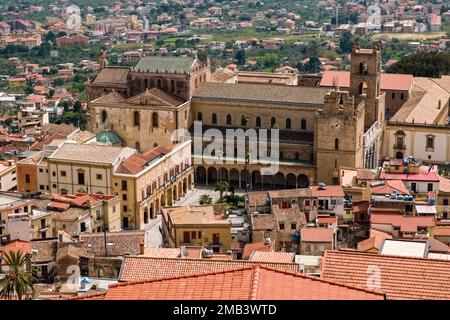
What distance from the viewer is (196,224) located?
3769cm

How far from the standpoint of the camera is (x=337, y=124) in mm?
49812

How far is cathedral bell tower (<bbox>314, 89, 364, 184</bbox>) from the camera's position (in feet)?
163

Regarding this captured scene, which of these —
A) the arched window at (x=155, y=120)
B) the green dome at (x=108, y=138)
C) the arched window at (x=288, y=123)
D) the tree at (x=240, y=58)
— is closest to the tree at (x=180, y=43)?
the tree at (x=240, y=58)

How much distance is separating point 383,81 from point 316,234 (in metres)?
30.1

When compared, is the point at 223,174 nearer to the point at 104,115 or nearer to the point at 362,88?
the point at 104,115

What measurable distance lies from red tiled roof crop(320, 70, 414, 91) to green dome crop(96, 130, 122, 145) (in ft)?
51.3

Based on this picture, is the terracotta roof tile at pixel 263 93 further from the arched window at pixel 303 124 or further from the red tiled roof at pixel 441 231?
the red tiled roof at pixel 441 231

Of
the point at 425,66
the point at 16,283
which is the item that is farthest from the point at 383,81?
the point at 16,283

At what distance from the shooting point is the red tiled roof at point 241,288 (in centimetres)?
1312

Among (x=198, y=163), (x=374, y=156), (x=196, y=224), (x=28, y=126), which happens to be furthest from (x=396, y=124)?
(x=28, y=126)

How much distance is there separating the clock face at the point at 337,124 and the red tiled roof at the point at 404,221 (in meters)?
13.3

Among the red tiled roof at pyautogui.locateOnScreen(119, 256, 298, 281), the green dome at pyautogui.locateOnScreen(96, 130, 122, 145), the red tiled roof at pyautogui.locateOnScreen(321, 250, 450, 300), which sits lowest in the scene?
the green dome at pyautogui.locateOnScreen(96, 130, 122, 145)

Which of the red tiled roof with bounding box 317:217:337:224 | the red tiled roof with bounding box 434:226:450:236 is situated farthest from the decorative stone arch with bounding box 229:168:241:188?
the red tiled roof with bounding box 434:226:450:236

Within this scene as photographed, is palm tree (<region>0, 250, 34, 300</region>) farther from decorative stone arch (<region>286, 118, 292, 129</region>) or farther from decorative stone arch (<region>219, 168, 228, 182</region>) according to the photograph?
decorative stone arch (<region>286, 118, 292, 129</region>)
